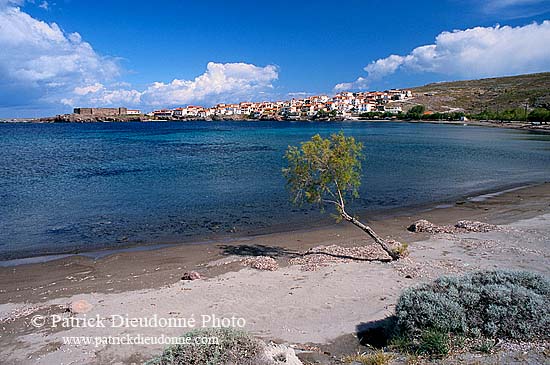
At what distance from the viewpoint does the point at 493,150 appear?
2339 inches

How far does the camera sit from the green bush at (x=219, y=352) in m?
6.50

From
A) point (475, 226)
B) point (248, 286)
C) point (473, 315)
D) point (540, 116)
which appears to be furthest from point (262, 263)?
point (540, 116)

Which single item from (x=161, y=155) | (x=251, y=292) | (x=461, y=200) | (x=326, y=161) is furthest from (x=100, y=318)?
(x=161, y=155)

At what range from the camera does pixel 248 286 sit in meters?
13.0

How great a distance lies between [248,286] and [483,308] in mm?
7082

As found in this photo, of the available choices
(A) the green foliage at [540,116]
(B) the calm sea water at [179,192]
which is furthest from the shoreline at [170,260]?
(A) the green foliage at [540,116]

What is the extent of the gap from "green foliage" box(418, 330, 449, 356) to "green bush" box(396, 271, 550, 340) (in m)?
0.19

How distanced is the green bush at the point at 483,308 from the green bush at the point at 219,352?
3215 millimetres

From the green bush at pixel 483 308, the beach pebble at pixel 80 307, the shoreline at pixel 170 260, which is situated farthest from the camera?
the shoreline at pixel 170 260

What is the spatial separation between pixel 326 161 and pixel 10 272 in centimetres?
1268

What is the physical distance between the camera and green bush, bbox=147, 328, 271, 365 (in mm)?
6500

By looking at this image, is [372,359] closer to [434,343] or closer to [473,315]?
[434,343]

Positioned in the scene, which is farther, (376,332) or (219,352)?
(376,332)

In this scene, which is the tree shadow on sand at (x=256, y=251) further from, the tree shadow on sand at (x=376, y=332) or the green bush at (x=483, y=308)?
the green bush at (x=483, y=308)
